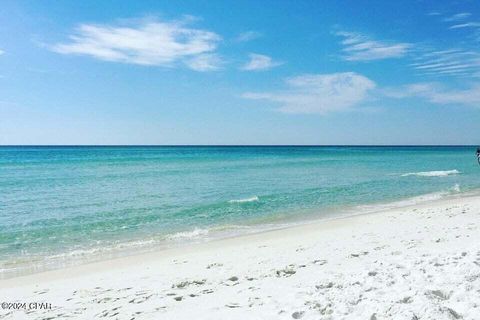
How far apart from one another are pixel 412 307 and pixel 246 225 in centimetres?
1091

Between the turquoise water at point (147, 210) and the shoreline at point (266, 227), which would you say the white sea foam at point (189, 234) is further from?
the shoreline at point (266, 227)

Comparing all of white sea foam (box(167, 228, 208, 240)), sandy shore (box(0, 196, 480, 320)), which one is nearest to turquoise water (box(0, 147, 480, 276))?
white sea foam (box(167, 228, 208, 240))

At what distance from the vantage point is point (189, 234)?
14.2m

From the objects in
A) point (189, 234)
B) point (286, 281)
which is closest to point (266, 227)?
point (189, 234)

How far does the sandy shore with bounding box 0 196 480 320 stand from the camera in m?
5.33

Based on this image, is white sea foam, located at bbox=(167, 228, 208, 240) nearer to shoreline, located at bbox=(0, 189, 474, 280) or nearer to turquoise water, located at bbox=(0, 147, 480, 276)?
turquoise water, located at bbox=(0, 147, 480, 276)

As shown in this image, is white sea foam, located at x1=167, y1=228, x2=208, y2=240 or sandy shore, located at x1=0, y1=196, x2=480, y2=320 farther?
white sea foam, located at x1=167, y1=228, x2=208, y2=240

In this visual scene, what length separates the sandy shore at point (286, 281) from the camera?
210 inches

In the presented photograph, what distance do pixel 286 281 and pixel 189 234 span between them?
748cm

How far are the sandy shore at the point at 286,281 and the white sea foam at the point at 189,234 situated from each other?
1.58 m

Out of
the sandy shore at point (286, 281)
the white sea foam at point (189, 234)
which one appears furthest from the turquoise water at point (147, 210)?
the sandy shore at point (286, 281)

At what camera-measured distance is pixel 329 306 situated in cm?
539

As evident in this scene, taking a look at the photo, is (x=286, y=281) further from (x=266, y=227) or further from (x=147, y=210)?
(x=147, y=210)

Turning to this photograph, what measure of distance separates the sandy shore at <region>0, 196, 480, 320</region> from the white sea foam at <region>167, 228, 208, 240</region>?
1576 millimetres
